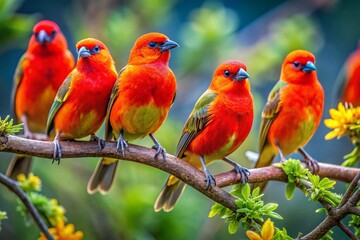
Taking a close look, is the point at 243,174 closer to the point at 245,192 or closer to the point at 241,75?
the point at 245,192

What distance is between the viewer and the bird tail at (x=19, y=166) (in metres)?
4.34

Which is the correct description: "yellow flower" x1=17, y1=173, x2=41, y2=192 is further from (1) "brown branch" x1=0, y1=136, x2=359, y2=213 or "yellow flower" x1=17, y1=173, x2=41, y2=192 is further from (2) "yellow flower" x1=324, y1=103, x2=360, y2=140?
(2) "yellow flower" x1=324, y1=103, x2=360, y2=140

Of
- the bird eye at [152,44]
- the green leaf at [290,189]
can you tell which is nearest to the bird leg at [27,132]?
the bird eye at [152,44]

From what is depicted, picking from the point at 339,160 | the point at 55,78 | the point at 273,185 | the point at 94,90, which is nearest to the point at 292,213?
the point at 273,185

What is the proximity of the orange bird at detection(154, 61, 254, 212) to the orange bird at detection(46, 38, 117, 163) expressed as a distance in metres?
0.48

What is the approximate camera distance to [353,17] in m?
8.09

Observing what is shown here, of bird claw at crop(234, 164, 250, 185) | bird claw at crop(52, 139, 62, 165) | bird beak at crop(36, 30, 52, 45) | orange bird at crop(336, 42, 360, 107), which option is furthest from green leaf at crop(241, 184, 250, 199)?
orange bird at crop(336, 42, 360, 107)

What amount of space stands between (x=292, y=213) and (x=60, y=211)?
11.2 ft

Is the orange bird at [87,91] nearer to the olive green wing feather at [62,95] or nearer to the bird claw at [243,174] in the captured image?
the olive green wing feather at [62,95]

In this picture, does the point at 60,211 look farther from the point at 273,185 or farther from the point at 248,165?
the point at 273,185

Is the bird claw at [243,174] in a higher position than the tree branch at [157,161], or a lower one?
higher

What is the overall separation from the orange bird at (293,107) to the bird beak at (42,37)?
1.50m

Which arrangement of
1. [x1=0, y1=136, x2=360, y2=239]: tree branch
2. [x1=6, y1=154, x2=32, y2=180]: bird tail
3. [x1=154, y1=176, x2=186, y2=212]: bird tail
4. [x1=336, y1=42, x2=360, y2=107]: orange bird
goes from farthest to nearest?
[x1=336, y1=42, x2=360, y2=107]: orange bird, [x1=6, y1=154, x2=32, y2=180]: bird tail, [x1=154, y1=176, x2=186, y2=212]: bird tail, [x1=0, y1=136, x2=360, y2=239]: tree branch

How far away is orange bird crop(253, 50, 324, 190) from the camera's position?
14.1 ft
